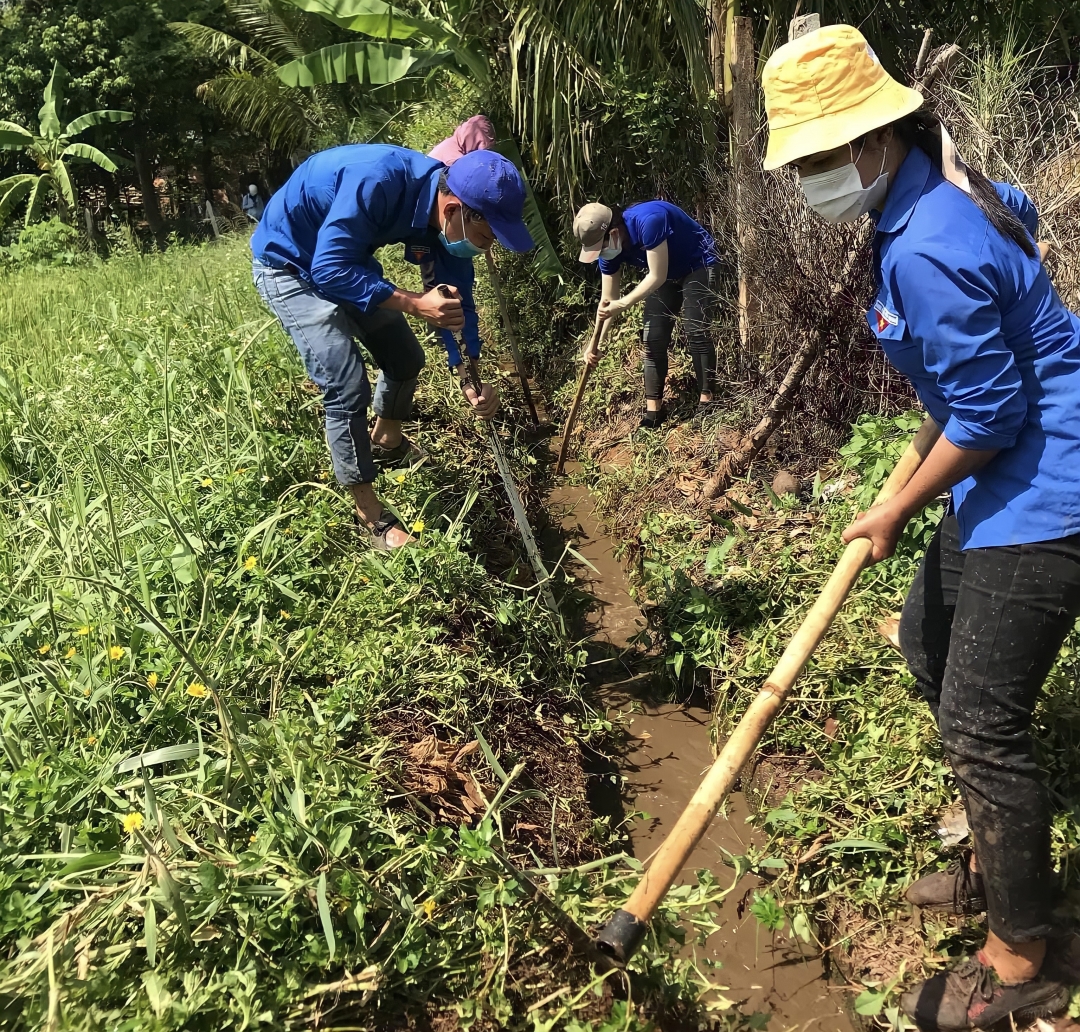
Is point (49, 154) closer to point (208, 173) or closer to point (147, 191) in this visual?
point (147, 191)

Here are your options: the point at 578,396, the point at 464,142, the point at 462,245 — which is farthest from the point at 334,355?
the point at 578,396

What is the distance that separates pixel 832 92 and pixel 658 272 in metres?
3.05

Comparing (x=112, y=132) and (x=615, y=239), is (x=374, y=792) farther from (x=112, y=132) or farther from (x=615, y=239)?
(x=112, y=132)

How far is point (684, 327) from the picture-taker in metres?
4.77

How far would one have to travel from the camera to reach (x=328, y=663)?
99.8 inches

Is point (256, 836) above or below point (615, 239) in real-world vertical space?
below

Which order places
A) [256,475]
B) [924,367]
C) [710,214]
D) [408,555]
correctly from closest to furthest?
[924,367], [408,555], [256,475], [710,214]

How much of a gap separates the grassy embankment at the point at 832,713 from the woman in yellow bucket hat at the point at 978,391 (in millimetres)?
484

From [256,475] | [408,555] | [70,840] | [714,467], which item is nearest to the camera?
[70,840]

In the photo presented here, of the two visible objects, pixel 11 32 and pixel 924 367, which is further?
pixel 11 32

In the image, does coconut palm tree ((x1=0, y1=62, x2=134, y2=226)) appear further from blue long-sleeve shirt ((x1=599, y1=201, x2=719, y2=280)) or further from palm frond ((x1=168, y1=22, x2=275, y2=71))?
blue long-sleeve shirt ((x1=599, y1=201, x2=719, y2=280))

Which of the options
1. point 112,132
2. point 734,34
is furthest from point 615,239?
point 112,132

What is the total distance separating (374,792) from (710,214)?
4.32m

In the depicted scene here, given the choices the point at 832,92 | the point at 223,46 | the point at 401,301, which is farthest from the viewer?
the point at 223,46
